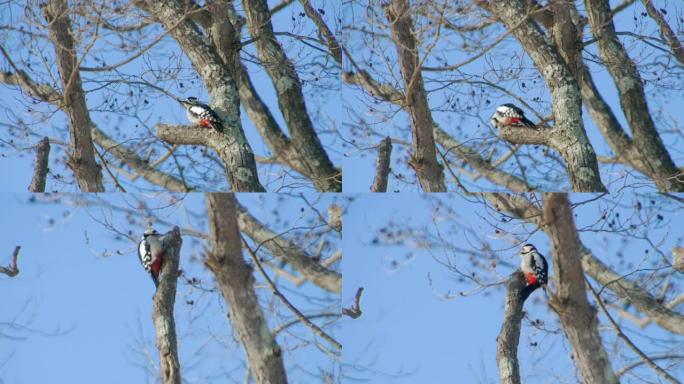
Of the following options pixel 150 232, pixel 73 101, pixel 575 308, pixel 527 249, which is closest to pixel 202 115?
pixel 73 101

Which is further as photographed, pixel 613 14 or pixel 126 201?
pixel 613 14

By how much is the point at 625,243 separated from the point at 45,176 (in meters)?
2.44

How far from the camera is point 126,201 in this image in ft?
14.8

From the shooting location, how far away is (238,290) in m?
4.25

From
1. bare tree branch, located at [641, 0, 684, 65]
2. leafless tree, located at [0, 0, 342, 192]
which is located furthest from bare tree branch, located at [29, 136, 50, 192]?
bare tree branch, located at [641, 0, 684, 65]

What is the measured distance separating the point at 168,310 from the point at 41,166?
100cm

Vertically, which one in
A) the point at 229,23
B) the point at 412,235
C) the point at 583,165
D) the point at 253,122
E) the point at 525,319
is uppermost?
the point at 229,23

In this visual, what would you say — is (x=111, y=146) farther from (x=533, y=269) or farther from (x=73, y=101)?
(x=533, y=269)

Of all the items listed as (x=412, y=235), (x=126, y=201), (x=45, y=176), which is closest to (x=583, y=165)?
(x=412, y=235)

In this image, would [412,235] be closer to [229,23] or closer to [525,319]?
[525,319]

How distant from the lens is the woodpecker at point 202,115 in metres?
4.88

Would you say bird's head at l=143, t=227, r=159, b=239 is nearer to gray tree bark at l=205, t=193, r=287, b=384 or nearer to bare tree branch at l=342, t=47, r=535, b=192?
gray tree bark at l=205, t=193, r=287, b=384

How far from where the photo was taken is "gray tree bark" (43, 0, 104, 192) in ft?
15.9

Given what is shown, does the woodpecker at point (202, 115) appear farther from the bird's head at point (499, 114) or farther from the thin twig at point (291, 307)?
the bird's head at point (499, 114)
